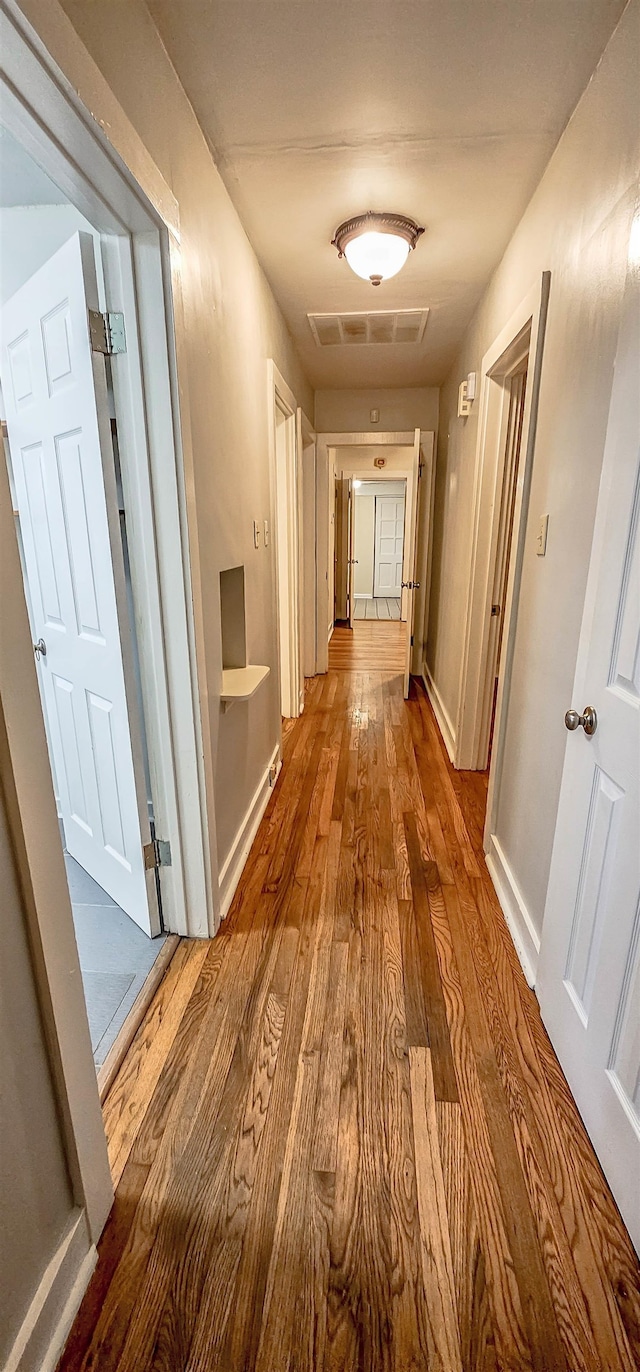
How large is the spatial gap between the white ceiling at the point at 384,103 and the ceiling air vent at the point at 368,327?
1.93 ft

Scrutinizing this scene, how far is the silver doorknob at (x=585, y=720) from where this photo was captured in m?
1.16

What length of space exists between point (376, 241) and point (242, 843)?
2.29 metres

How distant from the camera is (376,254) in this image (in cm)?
198

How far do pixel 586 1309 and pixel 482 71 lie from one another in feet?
8.46

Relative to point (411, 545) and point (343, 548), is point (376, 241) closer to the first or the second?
point (411, 545)

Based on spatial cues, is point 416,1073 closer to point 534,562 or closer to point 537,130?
point 534,562

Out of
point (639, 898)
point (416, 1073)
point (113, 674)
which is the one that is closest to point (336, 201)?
point (113, 674)

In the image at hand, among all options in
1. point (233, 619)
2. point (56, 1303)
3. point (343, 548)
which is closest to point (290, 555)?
point (233, 619)

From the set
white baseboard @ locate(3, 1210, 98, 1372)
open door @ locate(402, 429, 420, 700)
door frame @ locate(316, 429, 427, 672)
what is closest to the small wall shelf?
white baseboard @ locate(3, 1210, 98, 1372)

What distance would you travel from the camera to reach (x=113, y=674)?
1.53 meters

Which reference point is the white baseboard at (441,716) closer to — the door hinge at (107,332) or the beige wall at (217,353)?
Result: the beige wall at (217,353)

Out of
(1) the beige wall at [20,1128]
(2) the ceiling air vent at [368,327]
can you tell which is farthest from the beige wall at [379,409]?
(1) the beige wall at [20,1128]

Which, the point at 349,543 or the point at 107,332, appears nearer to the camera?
the point at 107,332

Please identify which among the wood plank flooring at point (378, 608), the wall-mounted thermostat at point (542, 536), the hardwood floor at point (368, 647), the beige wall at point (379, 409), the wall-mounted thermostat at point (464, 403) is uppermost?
the beige wall at point (379, 409)
